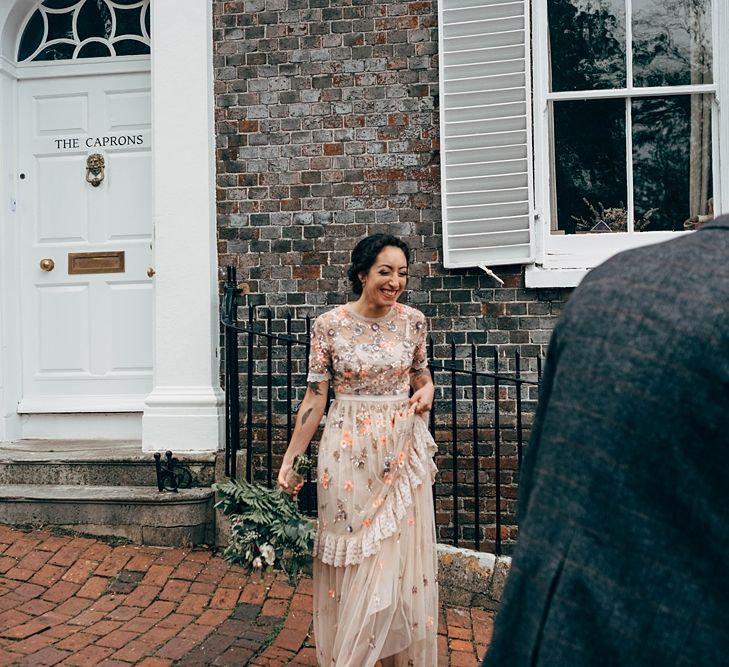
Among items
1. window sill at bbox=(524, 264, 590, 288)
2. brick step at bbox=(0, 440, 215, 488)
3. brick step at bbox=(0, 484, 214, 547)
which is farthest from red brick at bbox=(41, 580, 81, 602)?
window sill at bbox=(524, 264, 590, 288)

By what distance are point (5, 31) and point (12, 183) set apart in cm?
110

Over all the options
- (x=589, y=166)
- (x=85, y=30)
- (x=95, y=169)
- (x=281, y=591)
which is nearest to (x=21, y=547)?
(x=281, y=591)

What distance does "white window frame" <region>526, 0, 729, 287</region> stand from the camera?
17.4ft

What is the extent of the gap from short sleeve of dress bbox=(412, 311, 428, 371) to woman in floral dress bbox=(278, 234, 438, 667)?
0.03 meters

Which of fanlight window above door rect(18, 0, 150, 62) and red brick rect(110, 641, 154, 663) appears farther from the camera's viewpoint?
fanlight window above door rect(18, 0, 150, 62)

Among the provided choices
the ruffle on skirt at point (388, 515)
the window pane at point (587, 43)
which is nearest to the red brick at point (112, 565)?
the ruffle on skirt at point (388, 515)

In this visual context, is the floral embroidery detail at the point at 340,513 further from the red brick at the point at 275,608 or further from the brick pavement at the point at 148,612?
the red brick at the point at 275,608

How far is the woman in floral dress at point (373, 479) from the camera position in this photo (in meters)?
3.39

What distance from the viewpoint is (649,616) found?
1.14 meters

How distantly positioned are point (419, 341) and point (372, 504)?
0.75m

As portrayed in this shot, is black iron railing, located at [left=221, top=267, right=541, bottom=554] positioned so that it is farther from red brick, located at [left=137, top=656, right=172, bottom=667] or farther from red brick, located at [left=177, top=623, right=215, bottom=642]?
red brick, located at [left=137, top=656, right=172, bottom=667]

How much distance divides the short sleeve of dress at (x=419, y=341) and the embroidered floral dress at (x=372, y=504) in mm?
56

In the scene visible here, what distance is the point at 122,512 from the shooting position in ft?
16.3

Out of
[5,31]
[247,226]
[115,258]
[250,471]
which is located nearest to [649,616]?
[250,471]
